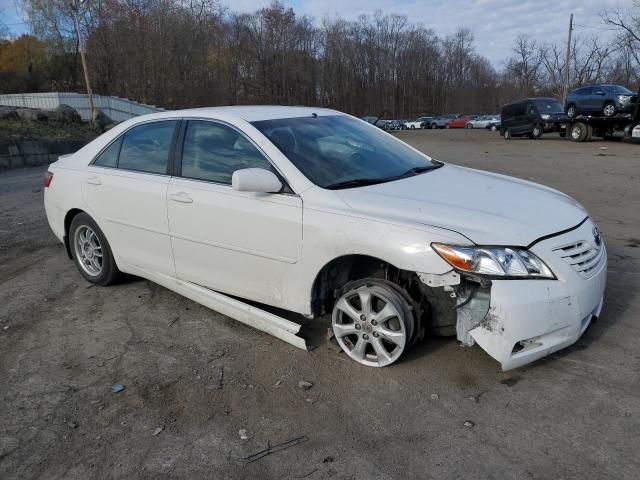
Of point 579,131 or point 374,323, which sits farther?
point 579,131

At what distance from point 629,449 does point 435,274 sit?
1.21 meters

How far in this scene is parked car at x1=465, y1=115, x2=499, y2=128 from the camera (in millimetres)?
51425

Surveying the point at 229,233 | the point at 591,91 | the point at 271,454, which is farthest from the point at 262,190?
the point at 591,91

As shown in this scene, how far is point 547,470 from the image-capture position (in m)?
2.40

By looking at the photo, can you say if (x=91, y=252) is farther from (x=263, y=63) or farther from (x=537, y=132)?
(x=263, y=63)

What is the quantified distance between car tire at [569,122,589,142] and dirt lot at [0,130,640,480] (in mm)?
20980

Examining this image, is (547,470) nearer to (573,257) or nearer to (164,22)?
(573,257)

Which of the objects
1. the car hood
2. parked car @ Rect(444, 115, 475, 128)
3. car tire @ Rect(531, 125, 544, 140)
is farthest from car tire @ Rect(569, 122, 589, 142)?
parked car @ Rect(444, 115, 475, 128)

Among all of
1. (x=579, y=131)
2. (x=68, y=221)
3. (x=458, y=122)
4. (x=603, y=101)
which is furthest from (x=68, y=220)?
(x=458, y=122)

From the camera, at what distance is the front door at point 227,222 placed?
3.45m

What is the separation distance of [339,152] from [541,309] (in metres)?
1.77

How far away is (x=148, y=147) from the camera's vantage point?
436 centimetres

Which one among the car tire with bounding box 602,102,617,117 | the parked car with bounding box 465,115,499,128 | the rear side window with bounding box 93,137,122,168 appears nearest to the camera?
the rear side window with bounding box 93,137,122,168

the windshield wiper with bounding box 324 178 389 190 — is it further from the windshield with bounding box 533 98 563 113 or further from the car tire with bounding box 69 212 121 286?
the windshield with bounding box 533 98 563 113
